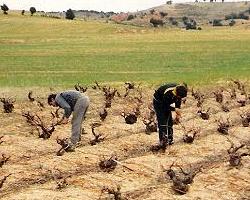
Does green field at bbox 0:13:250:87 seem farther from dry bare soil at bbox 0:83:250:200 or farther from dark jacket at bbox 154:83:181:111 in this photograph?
dark jacket at bbox 154:83:181:111

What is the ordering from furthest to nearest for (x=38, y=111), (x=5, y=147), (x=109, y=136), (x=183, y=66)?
(x=183, y=66) < (x=38, y=111) < (x=109, y=136) < (x=5, y=147)

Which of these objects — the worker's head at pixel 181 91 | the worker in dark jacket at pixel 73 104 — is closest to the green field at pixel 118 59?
the worker in dark jacket at pixel 73 104

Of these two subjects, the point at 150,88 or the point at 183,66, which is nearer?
the point at 150,88

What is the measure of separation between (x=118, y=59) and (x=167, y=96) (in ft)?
107

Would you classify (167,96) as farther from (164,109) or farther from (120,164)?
(120,164)

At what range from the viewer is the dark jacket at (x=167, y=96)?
1373 centimetres

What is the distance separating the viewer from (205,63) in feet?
138

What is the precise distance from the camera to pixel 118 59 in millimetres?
46281

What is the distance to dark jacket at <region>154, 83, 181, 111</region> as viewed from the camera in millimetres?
13727

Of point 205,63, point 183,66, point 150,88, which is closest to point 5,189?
point 150,88

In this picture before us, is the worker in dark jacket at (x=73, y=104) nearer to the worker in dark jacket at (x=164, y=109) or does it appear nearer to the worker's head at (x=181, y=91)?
the worker in dark jacket at (x=164, y=109)

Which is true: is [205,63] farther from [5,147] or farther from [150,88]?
[5,147]

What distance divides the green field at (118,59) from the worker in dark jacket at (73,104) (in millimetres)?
15310

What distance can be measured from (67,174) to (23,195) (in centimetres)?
152
